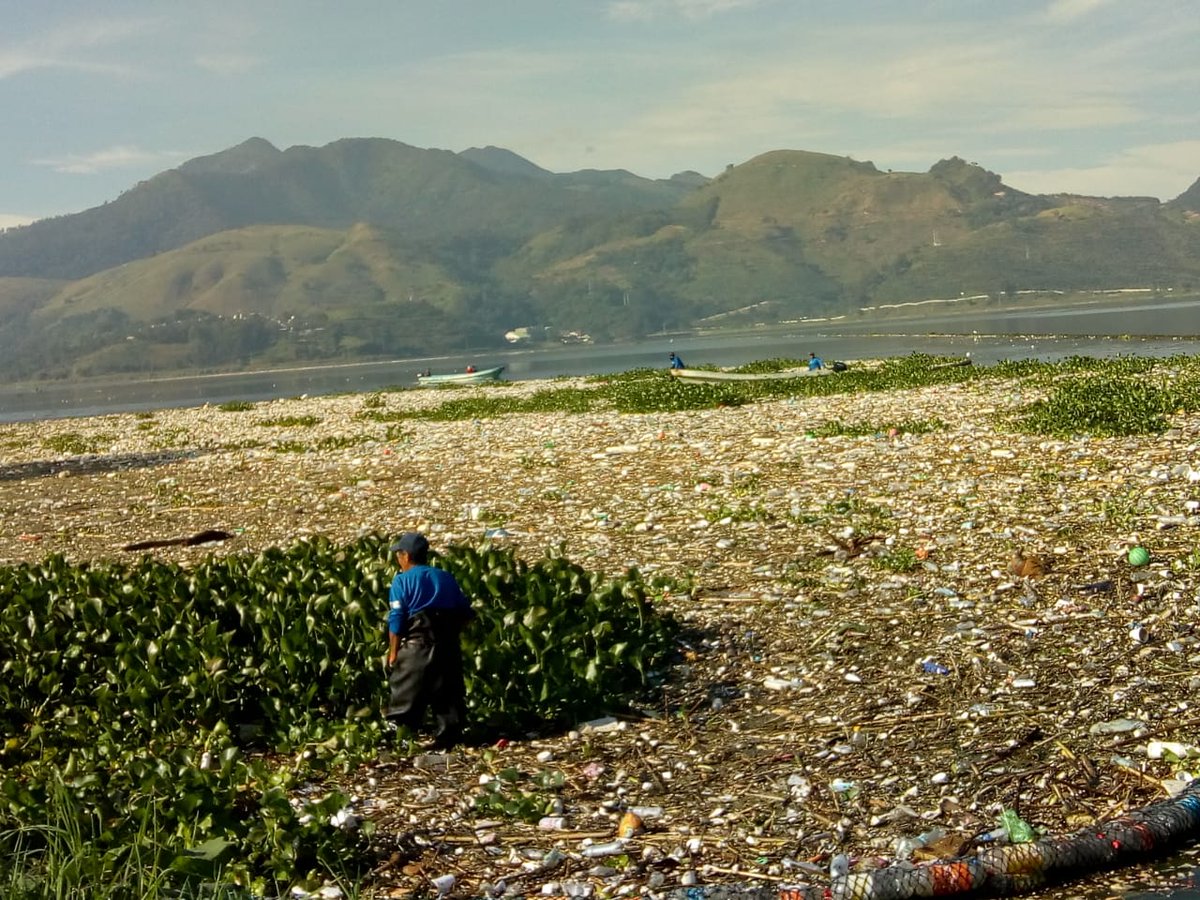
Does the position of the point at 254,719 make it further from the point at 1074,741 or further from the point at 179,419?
the point at 179,419

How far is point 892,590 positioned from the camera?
13781 millimetres

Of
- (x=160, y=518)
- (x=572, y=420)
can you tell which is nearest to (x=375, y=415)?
(x=572, y=420)

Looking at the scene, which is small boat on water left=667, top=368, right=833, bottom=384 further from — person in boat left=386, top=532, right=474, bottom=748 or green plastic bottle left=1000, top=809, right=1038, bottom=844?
green plastic bottle left=1000, top=809, right=1038, bottom=844

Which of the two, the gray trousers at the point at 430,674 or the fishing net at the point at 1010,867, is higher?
the gray trousers at the point at 430,674

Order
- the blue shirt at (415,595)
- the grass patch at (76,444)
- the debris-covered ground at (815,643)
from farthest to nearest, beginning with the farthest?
1. the grass patch at (76,444)
2. the blue shirt at (415,595)
3. the debris-covered ground at (815,643)

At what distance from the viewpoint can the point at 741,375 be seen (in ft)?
185

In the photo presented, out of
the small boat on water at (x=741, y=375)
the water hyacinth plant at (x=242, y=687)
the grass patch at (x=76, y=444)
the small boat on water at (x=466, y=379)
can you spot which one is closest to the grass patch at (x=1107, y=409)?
the water hyacinth plant at (x=242, y=687)

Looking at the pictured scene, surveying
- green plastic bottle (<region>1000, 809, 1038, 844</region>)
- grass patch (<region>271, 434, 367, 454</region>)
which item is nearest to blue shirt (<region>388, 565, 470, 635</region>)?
green plastic bottle (<region>1000, 809, 1038, 844</region>)

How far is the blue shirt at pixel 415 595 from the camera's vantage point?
1034 centimetres

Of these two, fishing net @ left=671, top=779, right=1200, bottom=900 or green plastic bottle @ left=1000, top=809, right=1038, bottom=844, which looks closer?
fishing net @ left=671, top=779, right=1200, bottom=900

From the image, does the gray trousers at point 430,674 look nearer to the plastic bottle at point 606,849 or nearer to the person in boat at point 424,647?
the person in boat at point 424,647

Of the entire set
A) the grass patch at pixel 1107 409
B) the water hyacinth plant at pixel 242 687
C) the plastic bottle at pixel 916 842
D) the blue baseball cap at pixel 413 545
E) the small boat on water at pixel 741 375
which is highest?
the blue baseball cap at pixel 413 545

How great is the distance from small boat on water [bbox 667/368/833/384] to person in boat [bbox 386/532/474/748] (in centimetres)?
3999

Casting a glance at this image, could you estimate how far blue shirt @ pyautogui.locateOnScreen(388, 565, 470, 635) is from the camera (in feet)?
33.9
